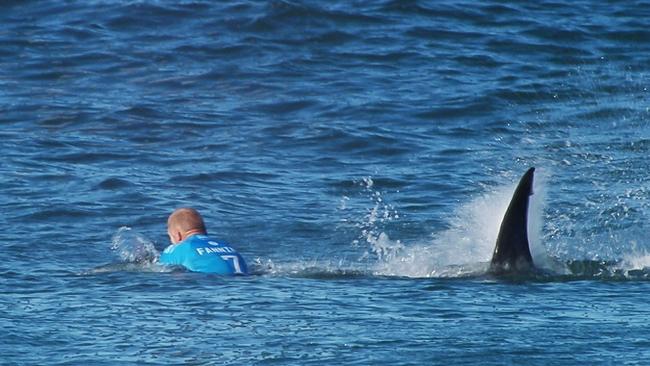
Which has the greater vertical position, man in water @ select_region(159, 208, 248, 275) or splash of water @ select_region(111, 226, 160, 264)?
man in water @ select_region(159, 208, 248, 275)

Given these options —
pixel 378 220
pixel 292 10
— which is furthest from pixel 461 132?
pixel 292 10

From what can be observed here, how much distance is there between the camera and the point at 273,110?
19.4m

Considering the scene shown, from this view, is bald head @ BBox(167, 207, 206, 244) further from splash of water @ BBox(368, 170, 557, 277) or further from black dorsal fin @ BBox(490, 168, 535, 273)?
black dorsal fin @ BBox(490, 168, 535, 273)

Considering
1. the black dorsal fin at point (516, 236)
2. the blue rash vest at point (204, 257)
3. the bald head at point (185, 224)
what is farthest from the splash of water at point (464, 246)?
the bald head at point (185, 224)

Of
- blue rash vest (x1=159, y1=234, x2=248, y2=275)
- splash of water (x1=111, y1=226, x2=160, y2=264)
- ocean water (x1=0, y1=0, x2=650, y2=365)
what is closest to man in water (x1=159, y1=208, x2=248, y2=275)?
Result: blue rash vest (x1=159, y1=234, x2=248, y2=275)

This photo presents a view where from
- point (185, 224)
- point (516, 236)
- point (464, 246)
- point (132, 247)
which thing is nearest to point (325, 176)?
point (464, 246)

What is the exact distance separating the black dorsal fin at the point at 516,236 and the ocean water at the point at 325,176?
0.19 metres

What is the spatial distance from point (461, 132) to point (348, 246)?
211 inches

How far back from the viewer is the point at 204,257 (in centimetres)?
1127

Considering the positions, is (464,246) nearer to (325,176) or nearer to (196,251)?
(196,251)

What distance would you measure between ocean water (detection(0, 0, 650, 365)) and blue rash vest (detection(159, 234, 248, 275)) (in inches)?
5.6

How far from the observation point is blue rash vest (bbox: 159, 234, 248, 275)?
36.8ft

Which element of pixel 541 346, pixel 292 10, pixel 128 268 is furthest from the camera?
pixel 292 10

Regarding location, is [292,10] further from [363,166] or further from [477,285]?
[477,285]
